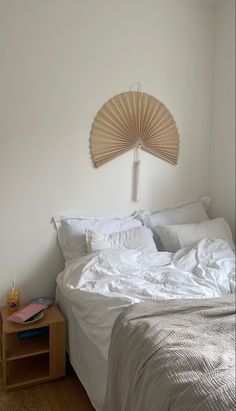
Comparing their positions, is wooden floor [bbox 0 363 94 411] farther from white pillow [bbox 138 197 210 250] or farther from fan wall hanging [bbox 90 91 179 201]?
fan wall hanging [bbox 90 91 179 201]

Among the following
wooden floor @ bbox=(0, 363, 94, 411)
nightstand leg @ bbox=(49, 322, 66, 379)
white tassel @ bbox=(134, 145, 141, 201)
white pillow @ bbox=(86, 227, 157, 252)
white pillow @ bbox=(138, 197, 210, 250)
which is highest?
white tassel @ bbox=(134, 145, 141, 201)

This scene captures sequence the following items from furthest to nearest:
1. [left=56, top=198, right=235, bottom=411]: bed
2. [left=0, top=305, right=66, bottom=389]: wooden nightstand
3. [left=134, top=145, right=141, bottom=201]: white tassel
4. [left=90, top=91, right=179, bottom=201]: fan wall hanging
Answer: [left=134, top=145, right=141, bottom=201]: white tassel
[left=90, top=91, right=179, bottom=201]: fan wall hanging
[left=0, top=305, right=66, bottom=389]: wooden nightstand
[left=56, top=198, right=235, bottom=411]: bed

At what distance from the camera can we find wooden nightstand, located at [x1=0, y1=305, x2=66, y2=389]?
205 cm

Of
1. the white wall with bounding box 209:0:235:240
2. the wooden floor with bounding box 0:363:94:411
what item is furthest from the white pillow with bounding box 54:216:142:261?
the white wall with bounding box 209:0:235:240

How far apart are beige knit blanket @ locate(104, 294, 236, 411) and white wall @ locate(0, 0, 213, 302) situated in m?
1.10

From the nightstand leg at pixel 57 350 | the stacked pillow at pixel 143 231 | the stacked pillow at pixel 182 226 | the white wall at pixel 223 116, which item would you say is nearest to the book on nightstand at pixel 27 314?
the nightstand leg at pixel 57 350

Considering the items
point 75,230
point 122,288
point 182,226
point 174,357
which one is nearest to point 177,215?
point 182,226

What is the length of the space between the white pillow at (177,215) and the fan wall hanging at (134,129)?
0.64 ft

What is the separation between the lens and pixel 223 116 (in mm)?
2994

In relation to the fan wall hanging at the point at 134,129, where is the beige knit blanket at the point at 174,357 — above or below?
below

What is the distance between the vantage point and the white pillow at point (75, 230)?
8.14 ft

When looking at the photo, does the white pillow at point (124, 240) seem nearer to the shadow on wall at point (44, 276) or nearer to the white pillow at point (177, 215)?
the white pillow at point (177, 215)

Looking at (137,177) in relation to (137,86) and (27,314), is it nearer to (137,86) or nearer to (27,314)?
(137,86)

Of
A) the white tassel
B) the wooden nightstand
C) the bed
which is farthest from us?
the white tassel
